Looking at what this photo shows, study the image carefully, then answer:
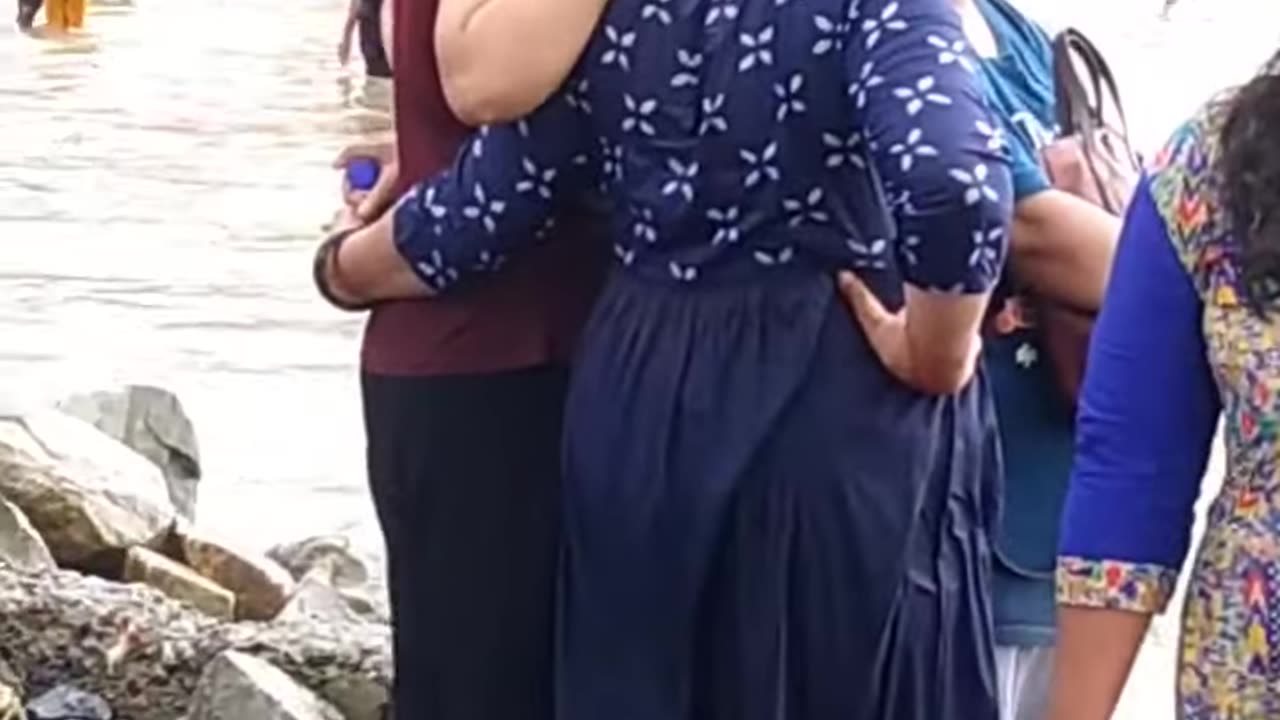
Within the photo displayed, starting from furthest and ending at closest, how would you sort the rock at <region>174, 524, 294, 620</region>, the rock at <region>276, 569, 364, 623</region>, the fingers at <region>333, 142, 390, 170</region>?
the rock at <region>174, 524, 294, 620</region> → the rock at <region>276, 569, 364, 623</region> → the fingers at <region>333, 142, 390, 170</region>

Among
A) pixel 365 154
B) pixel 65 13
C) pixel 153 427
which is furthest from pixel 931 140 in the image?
pixel 65 13

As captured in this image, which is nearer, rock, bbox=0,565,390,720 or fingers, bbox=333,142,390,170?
fingers, bbox=333,142,390,170

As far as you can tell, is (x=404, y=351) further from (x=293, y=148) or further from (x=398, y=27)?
(x=293, y=148)

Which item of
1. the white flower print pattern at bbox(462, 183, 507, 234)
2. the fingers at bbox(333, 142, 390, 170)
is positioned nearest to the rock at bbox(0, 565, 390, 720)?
the fingers at bbox(333, 142, 390, 170)

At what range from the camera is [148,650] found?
545cm

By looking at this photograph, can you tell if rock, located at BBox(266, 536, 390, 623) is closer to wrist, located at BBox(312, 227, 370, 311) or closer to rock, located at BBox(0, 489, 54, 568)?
rock, located at BBox(0, 489, 54, 568)

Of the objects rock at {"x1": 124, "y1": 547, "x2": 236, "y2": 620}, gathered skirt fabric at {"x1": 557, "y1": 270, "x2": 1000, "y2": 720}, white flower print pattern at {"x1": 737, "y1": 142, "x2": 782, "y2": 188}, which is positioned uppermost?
white flower print pattern at {"x1": 737, "y1": 142, "x2": 782, "y2": 188}

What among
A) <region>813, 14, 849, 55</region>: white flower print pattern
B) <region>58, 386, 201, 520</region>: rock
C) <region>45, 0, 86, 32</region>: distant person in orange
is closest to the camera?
<region>813, 14, 849, 55</region>: white flower print pattern

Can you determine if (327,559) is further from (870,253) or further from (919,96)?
(919,96)

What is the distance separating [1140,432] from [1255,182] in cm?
25

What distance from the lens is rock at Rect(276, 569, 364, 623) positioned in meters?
6.01

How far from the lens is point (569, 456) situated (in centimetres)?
337

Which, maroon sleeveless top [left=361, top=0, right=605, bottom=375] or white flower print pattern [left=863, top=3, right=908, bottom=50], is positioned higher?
white flower print pattern [left=863, top=3, right=908, bottom=50]

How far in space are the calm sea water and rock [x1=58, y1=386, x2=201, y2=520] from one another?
0.12m
